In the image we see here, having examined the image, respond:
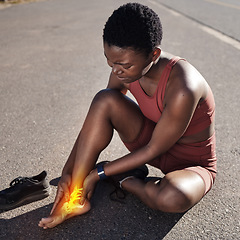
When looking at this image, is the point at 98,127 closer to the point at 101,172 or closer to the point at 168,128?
the point at 101,172

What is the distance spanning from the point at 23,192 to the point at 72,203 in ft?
1.22

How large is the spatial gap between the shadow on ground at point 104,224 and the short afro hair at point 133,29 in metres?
1.06

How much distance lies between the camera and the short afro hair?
189 centimetres

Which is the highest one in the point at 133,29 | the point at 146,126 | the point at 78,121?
the point at 133,29

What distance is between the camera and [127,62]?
77.1 inches

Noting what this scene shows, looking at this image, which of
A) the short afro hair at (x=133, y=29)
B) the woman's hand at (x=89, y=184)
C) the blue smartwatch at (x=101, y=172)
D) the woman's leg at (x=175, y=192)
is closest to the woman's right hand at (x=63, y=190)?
the woman's hand at (x=89, y=184)

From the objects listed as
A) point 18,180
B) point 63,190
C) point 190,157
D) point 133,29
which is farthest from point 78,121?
point 133,29

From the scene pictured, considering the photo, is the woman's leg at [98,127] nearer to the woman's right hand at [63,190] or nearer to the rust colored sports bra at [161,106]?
the woman's right hand at [63,190]

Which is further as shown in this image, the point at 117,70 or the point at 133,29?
the point at 117,70

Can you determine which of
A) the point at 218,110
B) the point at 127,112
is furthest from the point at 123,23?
the point at 218,110

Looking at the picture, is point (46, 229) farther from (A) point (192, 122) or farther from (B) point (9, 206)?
(A) point (192, 122)

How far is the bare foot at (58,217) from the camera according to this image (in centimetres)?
209

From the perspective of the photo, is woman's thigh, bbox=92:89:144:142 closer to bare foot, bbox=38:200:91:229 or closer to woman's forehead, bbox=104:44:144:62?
woman's forehead, bbox=104:44:144:62

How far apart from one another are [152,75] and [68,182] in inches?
35.5
